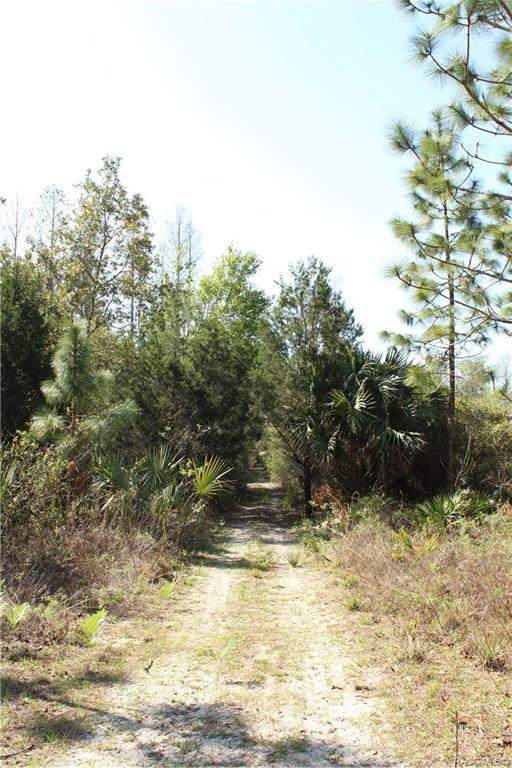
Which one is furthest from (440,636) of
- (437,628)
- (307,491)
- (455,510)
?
(307,491)

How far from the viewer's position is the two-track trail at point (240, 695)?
3.76 metres

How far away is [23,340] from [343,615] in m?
11.5

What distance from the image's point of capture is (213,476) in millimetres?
12117

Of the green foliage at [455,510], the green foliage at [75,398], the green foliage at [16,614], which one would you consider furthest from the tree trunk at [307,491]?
the green foliage at [16,614]

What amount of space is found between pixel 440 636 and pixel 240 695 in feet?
7.31

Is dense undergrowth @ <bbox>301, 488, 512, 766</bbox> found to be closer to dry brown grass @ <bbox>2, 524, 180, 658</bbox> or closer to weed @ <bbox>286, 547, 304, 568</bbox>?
weed @ <bbox>286, 547, 304, 568</bbox>

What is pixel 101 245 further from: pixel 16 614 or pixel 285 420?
pixel 16 614

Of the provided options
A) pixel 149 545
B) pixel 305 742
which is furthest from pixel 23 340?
pixel 305 742

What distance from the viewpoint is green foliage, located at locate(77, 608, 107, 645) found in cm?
553

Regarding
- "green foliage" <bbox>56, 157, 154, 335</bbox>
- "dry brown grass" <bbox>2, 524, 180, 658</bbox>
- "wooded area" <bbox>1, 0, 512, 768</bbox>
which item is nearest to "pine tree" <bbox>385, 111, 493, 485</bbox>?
"wooded area" <bbox>1, 0, 512, 768</bbox>

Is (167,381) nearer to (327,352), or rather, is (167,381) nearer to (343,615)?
(327,352)

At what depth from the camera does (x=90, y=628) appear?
5.52 meters

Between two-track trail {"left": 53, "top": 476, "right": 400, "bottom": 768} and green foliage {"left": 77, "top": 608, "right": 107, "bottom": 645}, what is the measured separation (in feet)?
1.16

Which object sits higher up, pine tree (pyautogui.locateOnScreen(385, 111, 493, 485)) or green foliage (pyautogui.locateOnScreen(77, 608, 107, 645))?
pine tree (pyautogui.locateOnScreen(385, 111, 493, 485))
